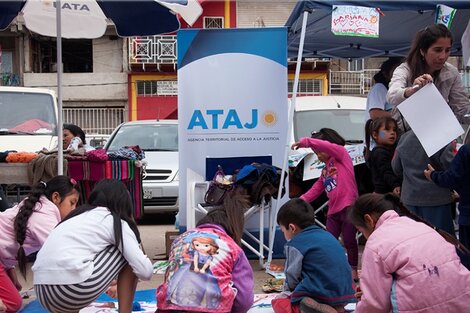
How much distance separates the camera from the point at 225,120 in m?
6.73

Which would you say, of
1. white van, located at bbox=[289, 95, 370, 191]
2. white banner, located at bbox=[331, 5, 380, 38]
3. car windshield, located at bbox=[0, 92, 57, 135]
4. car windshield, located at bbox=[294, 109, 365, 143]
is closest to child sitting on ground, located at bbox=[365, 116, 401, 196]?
white banner, located at bbox=[331, 5, 380, 38]

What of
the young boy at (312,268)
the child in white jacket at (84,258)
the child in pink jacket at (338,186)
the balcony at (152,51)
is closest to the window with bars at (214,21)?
the balcony at (152,51)

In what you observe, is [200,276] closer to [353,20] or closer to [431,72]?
[431,72]

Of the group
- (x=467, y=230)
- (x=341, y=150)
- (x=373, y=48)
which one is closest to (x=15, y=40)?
(x=373, y=48)

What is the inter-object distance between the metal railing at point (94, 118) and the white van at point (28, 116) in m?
19.5

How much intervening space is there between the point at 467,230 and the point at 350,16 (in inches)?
87.2

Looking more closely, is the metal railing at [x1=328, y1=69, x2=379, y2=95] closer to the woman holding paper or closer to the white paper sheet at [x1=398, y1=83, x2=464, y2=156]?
the woman holding paper

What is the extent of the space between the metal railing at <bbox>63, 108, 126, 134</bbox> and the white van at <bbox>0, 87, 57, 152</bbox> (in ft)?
64.1

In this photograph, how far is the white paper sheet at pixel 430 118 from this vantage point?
15.9 ft

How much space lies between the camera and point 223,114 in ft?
22.1

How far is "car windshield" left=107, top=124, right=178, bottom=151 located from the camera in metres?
10.6

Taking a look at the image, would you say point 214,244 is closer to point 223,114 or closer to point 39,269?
point 39,269

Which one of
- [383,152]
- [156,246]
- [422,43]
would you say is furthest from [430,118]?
[156,246]

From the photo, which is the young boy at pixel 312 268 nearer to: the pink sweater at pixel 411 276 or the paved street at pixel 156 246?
the pink sweater at pixel 411 276
